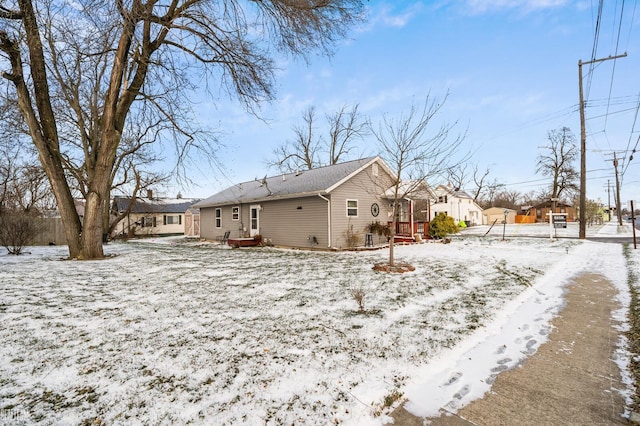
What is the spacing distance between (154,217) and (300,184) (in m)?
23.3

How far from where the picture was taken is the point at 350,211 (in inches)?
549

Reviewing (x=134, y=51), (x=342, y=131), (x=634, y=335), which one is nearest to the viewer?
(x=634, y=335)

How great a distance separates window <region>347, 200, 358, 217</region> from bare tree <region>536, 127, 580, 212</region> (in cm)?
→ 3446

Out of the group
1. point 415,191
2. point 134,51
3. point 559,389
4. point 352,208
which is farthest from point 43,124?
point 559,389

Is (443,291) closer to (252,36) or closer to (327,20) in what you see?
(327,20)

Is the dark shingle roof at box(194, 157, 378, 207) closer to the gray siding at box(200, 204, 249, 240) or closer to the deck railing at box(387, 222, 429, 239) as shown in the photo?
the gray siding at box(200, 204, 249, 240)

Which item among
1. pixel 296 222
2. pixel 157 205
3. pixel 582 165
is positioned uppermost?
pixel 582 165

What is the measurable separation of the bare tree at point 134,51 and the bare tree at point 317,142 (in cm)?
1974

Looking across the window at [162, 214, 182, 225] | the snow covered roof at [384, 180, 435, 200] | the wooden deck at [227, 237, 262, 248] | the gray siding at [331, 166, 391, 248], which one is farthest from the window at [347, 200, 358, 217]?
the window at [162, 214, 182, 225]

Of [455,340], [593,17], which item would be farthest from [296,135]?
[455,340]

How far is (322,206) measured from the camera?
13.3 m

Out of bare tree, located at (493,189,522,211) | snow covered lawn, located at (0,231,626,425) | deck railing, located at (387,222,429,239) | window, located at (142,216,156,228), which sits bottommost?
snow covered lawn, located at (0,231,626,425)

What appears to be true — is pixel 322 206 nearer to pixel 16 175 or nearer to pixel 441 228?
pixel 441 228

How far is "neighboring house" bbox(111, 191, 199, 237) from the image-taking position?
2964 centimetres
